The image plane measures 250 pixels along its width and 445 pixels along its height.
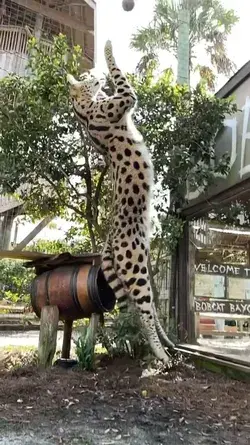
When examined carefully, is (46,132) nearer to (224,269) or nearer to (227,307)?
(224,269)

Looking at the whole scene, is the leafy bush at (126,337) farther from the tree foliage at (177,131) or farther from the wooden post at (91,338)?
the tree foliage at (177,131)

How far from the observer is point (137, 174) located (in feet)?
17.3

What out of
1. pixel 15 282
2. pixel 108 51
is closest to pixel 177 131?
pixel 108 51

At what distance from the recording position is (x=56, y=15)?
1408cm

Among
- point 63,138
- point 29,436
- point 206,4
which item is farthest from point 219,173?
point 206,4

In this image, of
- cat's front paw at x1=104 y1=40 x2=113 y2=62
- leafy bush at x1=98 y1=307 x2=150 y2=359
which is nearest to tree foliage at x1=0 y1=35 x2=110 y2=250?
cat's front paw at x1=104 y1=40 x2=113 y2=62

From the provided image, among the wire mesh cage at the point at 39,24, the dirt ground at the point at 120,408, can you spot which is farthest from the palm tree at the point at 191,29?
the dirt ground at the point at 120,408

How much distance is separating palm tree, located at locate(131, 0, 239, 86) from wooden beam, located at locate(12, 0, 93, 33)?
2867 millimetres

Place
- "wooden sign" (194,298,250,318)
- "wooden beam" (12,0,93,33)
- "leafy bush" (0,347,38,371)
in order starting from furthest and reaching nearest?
1. "wooden beam" (12,0,93,33)
2. "wooden sign" (194,298,250,318)
3. "leafy bush" (0,347,38,371)

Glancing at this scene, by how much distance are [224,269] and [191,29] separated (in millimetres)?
7420

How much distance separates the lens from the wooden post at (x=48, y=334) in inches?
198

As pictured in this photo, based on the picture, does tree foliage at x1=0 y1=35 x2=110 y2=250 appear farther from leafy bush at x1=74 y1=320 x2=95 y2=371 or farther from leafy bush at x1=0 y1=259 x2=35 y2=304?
leafy bush at x1=0 y1=259 x2=35 y2=304

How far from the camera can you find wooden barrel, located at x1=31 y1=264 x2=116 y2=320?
4.95 m

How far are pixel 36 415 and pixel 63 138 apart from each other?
408cm
